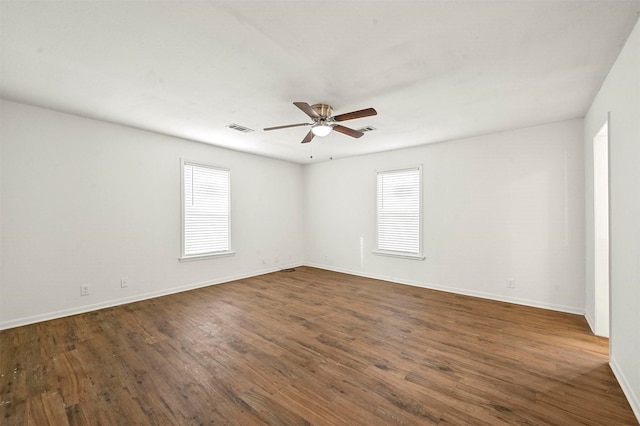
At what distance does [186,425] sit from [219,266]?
3828mm

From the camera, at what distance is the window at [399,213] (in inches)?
205

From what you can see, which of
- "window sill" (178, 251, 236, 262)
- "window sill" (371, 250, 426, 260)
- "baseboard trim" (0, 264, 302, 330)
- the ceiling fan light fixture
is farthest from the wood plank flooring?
the ceiling fan light fixture

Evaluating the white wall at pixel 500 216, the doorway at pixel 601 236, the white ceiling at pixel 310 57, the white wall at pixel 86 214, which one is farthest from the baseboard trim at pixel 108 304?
the doorway at pixel 601 236

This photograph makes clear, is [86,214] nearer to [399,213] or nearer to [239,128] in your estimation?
[239,128]

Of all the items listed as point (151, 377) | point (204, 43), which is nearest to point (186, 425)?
point (151, 377)

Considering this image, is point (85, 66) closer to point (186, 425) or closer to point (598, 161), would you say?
point (186, 425)

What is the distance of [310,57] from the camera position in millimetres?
2264

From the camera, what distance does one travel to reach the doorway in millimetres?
2982

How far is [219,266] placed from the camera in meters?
5.37

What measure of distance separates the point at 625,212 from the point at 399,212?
11.5 feet

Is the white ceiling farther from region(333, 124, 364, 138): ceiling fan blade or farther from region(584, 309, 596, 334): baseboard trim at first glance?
region(584, 309, 596, 334): baseboard trim

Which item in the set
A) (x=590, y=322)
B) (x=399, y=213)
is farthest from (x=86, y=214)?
(x=590, y=322)

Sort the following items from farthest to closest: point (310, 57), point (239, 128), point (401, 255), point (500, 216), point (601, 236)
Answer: point (401, 255) < point (500, 216) < point (239, 128) < point (601, 236) < point (310, 57)

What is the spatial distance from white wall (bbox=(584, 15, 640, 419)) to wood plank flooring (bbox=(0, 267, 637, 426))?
0.96ft
